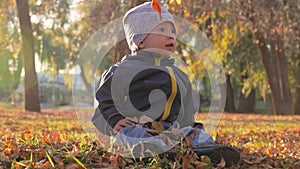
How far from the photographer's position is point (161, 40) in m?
3.75

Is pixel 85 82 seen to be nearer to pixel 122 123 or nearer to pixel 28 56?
pixel 122 123

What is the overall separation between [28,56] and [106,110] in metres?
12.5

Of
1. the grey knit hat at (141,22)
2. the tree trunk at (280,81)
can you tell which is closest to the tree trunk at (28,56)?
the tree trunk at (280,81)

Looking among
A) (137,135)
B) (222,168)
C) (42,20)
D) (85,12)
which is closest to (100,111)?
(137,135)

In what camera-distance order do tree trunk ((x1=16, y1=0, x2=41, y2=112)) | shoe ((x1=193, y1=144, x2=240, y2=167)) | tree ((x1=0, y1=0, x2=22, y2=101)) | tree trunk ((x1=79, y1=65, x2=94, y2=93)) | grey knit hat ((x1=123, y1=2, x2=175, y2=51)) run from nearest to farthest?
shoe ((x1=193, y1=144, x2=240, y2=167)), grey knit hat ((x1=123, y1=2, x2=175, y2=51)), tree trunk ((x1=79, y1=65, x2=94, y2=93)), tree trunk ((x1=16, y1=0, x2=41, y2=112)), tree ((x1=0, y1=0, x2=22, y2=101))

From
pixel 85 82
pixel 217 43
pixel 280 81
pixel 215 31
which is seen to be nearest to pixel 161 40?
pixel 85 82

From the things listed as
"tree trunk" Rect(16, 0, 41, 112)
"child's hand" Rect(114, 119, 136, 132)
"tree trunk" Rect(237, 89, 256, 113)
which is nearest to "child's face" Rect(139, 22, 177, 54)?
"child's hand" Rect(114, 119, 136, 132)

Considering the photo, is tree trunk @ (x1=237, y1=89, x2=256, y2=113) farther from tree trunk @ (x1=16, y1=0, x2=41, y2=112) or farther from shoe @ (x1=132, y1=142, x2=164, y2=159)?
shoe @ (x1=132, y1=142, x2=164, y2=159)

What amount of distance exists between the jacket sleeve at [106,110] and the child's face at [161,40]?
36cm

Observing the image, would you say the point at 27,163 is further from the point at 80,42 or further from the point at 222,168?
the point at 80,42

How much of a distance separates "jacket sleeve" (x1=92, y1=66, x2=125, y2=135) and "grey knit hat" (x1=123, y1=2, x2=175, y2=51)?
357 millimetres

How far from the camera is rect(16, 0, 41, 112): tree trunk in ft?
49.0

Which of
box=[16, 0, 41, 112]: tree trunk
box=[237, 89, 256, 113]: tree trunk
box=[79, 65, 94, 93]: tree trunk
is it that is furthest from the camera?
box=[237, 89, 256, 113]: tree trunk

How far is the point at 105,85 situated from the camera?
11.8ft
